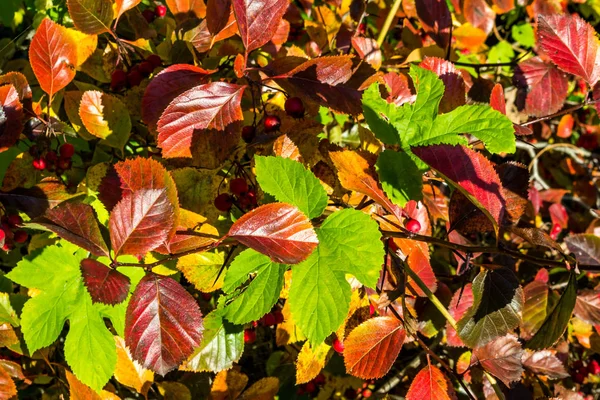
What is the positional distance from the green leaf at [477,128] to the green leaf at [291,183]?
229 mm

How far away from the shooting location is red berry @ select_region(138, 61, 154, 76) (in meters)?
1.42

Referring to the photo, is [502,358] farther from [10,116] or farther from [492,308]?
[10,116]

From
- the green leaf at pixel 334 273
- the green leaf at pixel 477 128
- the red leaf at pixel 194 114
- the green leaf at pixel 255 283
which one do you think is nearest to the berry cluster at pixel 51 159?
the red leaf at pixel 194 114

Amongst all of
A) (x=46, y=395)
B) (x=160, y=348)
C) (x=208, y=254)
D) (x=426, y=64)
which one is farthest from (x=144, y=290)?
(x=46, y=395)

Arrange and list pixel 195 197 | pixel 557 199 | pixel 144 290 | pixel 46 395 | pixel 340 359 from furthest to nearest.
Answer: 1. pixel 557 199
2. pixel 340 359
3. pixel 46 395
4. pixel 195 197
5. pixel 144 290

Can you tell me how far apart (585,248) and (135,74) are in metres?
1.51

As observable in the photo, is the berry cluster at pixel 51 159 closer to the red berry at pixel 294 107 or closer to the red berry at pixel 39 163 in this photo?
the red berry at pixel 39 163

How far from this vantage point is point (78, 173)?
1.56 meters

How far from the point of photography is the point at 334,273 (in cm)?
95

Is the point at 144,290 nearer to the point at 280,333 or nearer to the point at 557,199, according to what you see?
the point at 280,333

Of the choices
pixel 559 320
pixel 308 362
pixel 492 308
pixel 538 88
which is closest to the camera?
pixel 559 320

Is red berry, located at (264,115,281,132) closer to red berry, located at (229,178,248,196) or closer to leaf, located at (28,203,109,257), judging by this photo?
red berry, located at (229,178,248,196)

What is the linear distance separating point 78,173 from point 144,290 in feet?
2.25

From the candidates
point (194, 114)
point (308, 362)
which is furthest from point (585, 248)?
point (194, 114)
